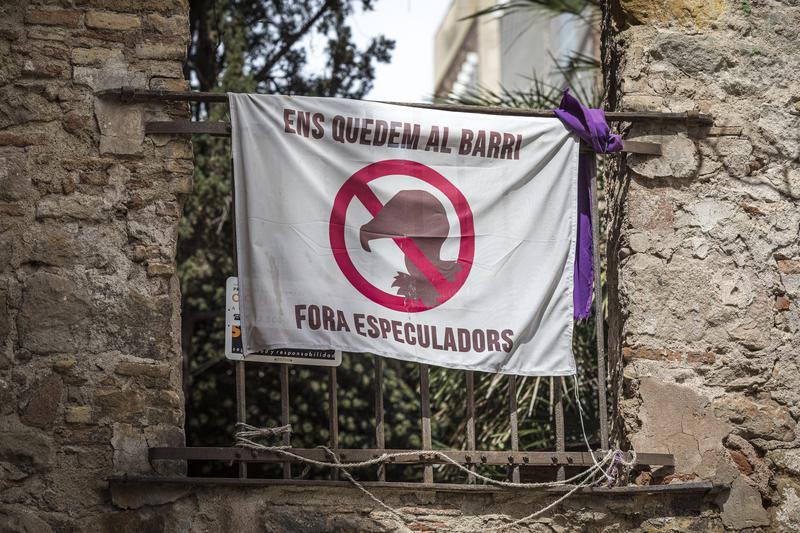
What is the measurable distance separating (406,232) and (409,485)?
3.36ft

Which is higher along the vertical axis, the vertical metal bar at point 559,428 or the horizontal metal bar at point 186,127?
the horizontal metal bar at point 186,127

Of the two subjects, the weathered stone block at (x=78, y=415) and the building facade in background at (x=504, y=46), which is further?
the building facade in background at (x=504, y=46)

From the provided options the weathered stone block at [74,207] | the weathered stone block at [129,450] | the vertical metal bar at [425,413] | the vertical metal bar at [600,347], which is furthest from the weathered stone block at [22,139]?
the vertical metal bar at [600,347]

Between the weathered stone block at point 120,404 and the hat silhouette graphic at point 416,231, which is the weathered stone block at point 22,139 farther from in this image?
the hat silhouette graphic at point 416,231

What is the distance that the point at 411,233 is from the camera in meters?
→ 4.62

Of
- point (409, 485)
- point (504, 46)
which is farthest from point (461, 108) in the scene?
point (504, 46)

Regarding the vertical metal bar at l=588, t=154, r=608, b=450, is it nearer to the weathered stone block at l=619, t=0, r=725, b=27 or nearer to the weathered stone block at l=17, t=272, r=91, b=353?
the weathered stone block at l=619, t=0, r=725, b=27

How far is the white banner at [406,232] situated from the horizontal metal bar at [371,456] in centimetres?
37

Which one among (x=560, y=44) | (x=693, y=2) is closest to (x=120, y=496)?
(x=693, y=2)

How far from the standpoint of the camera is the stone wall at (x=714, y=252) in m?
4.62

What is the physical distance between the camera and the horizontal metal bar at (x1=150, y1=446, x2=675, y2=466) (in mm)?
4254

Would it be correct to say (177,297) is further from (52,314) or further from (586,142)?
(586,142)

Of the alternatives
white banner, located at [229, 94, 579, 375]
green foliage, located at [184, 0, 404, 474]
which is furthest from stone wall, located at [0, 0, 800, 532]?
green foliage, located at [184, 0, 404, 474]

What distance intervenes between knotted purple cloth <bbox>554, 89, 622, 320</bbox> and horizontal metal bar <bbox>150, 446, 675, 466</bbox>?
64 centimetres
